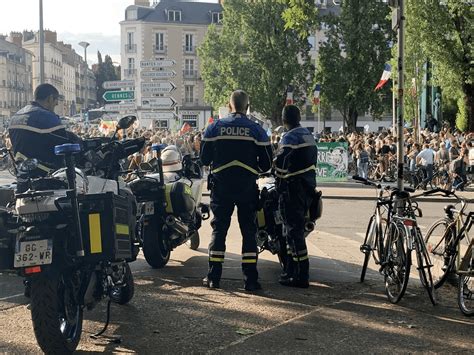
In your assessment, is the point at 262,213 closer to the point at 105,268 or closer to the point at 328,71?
the point at 105,268

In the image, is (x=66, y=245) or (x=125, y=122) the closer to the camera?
(x=66, y=245)

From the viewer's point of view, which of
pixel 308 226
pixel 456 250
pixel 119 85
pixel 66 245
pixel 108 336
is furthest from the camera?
pixel 119 85

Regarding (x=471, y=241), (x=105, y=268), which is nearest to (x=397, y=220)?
(x=471, y=241)

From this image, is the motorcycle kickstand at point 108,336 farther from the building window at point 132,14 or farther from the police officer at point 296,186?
the building window at point 132,14

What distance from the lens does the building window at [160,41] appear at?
82812 millimetres

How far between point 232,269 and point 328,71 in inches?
1745

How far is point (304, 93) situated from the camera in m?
57.5

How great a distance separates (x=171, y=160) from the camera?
812 cm

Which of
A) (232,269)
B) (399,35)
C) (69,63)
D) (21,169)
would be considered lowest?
(232,269)

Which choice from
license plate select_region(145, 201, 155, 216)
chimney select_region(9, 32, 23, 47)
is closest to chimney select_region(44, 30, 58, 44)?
chimney select_region(9, 32, 23, 47)

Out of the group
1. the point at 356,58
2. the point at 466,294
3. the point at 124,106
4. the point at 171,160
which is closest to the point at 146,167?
the point at 171,160

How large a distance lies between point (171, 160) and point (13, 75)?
107 meters

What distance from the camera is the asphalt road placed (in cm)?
502

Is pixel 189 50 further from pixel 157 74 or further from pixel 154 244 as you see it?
pixel 154 244
